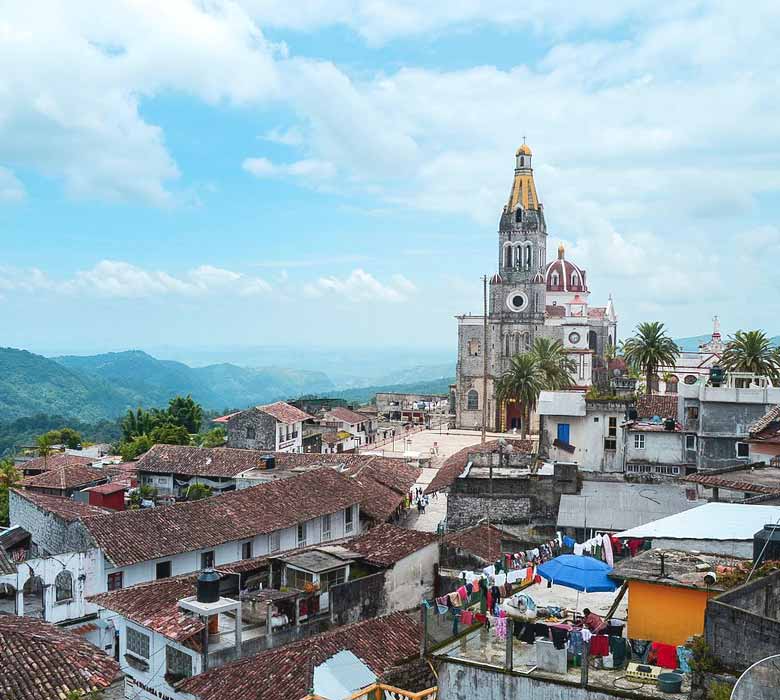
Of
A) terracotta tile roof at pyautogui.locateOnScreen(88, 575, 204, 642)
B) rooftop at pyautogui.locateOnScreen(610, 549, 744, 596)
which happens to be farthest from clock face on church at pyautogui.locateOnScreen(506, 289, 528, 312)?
rooftop at pyautogui.locateOnScreen(610, 549, 744, 596)

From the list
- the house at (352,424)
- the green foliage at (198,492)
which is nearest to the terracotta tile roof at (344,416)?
the house at (352,424)

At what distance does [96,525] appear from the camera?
2784cm

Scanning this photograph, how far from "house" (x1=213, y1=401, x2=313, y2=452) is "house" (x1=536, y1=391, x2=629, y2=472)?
82.3ft

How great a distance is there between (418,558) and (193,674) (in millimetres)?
8365

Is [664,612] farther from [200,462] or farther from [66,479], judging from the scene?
[66,479]

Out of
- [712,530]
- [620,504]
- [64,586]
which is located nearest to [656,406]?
[620,504]

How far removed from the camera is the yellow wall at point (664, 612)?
1330cm

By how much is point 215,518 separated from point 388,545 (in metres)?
7.40

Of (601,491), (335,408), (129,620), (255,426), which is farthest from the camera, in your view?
(335,408)

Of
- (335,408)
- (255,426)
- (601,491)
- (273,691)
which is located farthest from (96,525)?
(335,408)

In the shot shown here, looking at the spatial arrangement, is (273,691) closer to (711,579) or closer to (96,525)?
(711,579)

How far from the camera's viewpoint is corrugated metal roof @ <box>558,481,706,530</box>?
2789cm

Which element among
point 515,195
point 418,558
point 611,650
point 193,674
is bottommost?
point 193,674

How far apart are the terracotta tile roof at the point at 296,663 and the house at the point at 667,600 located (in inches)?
287
